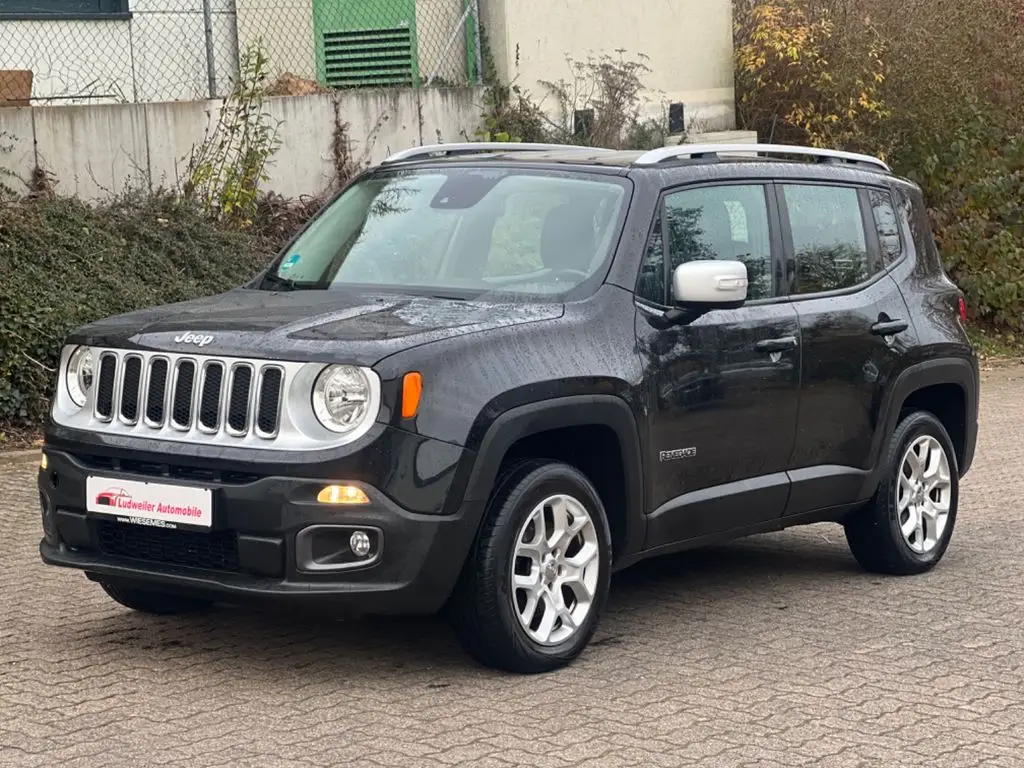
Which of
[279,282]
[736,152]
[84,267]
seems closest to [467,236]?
[279,282]

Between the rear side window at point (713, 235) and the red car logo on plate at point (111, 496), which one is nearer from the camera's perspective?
the red car logo on plate at point (111, 496)

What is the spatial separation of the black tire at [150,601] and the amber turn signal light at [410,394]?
157cm

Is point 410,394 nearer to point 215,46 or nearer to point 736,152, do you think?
point 736,152

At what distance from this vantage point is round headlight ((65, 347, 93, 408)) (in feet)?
21.0

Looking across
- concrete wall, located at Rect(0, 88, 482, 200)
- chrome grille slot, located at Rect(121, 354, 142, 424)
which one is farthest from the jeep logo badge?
concrete wall, located at Rect(0, 88, 482, 200)

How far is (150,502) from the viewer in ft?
19.6

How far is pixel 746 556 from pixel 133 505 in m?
3.60

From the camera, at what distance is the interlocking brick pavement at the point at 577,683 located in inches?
212

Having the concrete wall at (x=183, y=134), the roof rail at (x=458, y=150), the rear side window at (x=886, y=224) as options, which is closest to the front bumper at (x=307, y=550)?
the roof rail at (x=458, y=150)

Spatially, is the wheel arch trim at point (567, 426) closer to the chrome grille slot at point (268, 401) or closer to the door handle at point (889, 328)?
the chrome grille slot at point (268, 401)

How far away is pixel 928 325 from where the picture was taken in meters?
8.16

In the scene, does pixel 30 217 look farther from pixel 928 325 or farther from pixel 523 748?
pixel 523 748

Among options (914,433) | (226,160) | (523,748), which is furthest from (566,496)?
(226,160)

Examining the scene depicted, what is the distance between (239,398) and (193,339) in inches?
12.5
